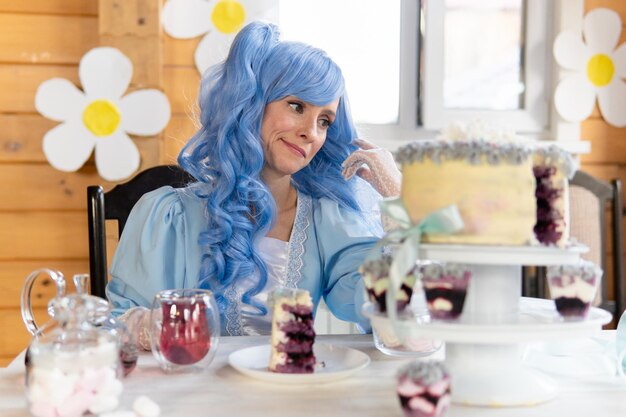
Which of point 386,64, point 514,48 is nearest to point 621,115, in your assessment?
point 514,48

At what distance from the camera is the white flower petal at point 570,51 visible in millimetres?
2500

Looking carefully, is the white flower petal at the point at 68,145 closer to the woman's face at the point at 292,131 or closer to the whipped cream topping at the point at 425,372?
the woman's face at the point at 292,131

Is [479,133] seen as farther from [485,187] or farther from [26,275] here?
[26,275]

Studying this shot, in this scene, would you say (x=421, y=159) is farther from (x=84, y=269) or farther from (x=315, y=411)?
(x=84, y=269)

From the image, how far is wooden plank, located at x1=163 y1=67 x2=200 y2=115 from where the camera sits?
235 cm

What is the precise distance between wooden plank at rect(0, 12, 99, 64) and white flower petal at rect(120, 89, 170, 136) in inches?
8.7

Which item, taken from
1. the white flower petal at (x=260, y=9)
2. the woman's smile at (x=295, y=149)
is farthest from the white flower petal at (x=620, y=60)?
the woman's smile at (x=295, y=149)

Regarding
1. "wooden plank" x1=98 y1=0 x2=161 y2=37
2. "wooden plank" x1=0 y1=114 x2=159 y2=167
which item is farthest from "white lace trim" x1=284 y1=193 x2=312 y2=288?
"wooden plank" x1=98 y1=0 x2=161 y2=37

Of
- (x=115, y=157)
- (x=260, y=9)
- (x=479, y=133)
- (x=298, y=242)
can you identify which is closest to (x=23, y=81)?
(x=115, y=157)

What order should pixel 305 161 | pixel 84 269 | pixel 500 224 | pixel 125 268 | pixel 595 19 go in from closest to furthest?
1. pixel 500 224
2. pixel 125 268
3. pixel 305 161
4. pixel 84 269
5. pixel 595 19

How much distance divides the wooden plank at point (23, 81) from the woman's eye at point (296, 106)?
40.6 inches

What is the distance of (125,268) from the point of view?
148 centimetres

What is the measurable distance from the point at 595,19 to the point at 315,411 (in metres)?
2.10

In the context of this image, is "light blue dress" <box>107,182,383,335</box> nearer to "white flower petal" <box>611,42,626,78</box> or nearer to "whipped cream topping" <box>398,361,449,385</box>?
"whipped cream topping" <box>398,361,449,385</box>
